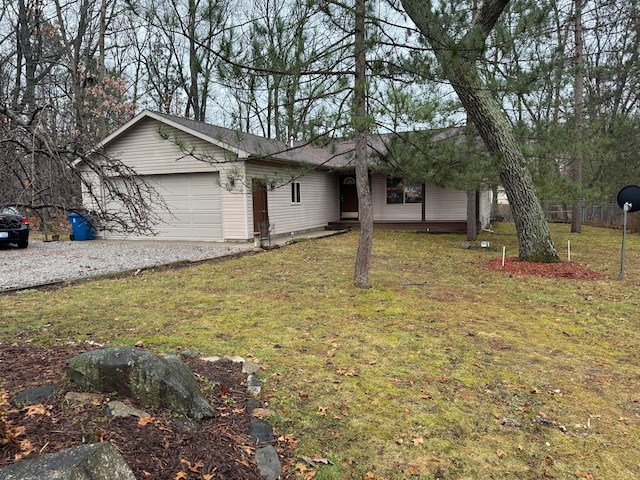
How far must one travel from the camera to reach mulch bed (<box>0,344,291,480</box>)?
2.00 m

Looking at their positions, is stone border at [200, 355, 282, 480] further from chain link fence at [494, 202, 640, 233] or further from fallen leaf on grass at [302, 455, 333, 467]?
chain link fence at [494, 202, 640, 233]

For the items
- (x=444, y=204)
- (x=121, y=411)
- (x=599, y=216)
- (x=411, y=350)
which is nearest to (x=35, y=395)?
(x=121, y=411)

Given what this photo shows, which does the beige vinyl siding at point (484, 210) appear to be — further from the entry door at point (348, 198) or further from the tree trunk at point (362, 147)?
the tree trunk at point (362, 147)

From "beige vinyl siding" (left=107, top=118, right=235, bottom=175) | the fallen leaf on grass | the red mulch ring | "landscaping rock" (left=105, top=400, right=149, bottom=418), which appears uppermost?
"beige vinyl siding" (left=107, top=118, right=235, bottom=175)

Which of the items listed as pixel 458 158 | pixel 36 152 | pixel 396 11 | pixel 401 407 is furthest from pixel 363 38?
pixel 401 407

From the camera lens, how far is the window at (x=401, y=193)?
57.9 ft

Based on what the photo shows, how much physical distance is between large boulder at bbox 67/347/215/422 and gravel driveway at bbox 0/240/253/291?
5.57 metres

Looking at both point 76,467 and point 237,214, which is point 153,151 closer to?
point 237,214

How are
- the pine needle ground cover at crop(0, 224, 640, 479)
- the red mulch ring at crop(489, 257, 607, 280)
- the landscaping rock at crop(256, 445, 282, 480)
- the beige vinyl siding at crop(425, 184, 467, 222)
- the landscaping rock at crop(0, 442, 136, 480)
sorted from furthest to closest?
the beige vinyl siding at crop(425, 184, 467, 222) < the red mulch ring at crop(489, 257, 607, 280) < the pine needle ground cover at crop(0, 224, 640, 479) < the landscaping rock at crop(256, 445, 282, 480) < the landscaping rock at crop(0, 442, 136, 480)

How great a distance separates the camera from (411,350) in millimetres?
4176

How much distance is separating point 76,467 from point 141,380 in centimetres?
115

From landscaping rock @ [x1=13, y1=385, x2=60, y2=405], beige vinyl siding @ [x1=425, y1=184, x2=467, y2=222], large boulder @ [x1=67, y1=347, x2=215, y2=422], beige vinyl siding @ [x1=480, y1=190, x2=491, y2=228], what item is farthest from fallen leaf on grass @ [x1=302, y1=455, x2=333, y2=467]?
beige vinyl siding @ [x1=480, y1=190, x2=491, y2=228]

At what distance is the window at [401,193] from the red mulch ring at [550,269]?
8.91m

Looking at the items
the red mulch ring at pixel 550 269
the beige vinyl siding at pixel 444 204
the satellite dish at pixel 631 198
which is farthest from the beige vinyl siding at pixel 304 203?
the satellite dish at pixel 631 198
